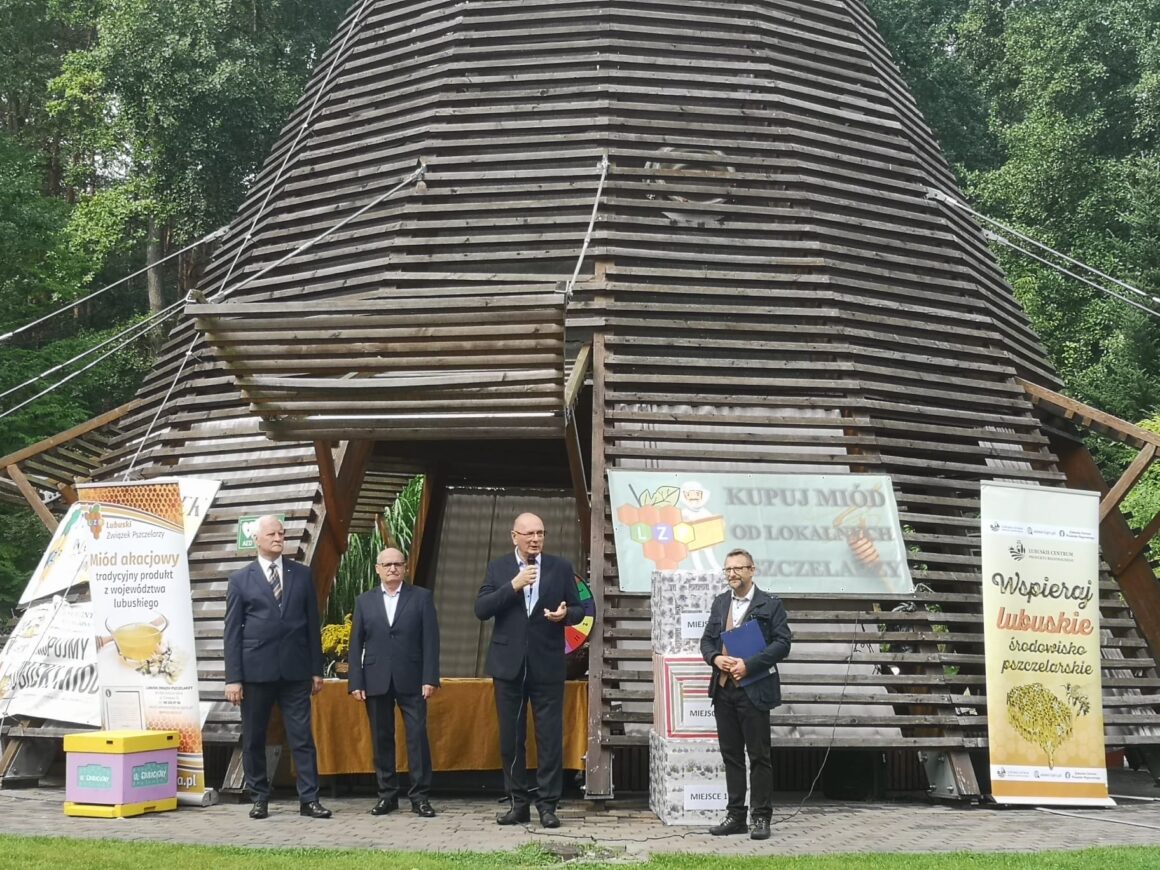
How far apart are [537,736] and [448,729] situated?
178cm

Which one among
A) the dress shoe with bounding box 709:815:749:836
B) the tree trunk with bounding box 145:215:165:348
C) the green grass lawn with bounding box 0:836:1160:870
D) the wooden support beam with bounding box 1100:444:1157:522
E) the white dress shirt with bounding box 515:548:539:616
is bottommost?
the dress shoe with bounding box 709:815:749:836

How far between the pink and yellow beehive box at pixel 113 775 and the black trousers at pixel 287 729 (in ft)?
1.98

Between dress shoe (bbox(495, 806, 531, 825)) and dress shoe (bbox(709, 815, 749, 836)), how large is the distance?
1.09m

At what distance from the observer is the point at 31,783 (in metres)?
8.66

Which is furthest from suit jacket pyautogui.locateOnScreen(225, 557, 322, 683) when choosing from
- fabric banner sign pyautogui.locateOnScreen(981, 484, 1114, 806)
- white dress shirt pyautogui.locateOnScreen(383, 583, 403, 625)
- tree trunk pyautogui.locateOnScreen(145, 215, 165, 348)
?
tree trunk pyautogui.locateOnScreen(145, 215, 165, 348)

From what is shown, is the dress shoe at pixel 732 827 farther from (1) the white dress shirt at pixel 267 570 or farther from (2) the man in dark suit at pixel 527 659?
(1) the white dress shirt at pixel 267 570

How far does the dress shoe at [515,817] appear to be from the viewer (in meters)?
6.84

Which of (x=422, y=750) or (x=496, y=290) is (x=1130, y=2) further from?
(x=422, y=750)

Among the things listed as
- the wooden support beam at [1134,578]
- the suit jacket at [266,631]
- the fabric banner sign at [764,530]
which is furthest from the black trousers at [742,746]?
the wooden support beam at [1134,578]

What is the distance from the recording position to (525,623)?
6.95 meters

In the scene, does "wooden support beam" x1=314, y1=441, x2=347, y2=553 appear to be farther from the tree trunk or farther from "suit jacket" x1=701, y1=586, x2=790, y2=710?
the tree trunk

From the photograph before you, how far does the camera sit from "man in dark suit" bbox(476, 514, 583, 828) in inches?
270

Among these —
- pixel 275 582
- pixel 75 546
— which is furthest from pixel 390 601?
pixel 75 546

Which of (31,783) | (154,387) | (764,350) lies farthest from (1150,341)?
(31,783)
